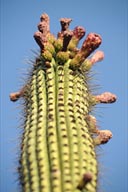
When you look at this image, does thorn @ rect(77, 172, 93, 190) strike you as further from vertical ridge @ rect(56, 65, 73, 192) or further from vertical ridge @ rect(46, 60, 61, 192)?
vertical ridge @ rect(46, 60, 61, 192)

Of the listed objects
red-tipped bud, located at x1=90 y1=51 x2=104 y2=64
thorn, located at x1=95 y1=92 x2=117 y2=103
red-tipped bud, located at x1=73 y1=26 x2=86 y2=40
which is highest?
red-tipped bud, located at x1=73 y1=26 x2=86 y2=40

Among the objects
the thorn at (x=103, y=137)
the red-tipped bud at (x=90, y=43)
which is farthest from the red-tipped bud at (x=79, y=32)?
the thorn at (x=103, y=137)

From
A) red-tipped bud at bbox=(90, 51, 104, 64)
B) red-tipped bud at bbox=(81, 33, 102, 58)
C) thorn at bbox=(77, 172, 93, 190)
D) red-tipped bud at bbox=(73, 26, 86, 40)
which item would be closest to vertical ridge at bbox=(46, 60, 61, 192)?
thorn at bbox=(77, 172, 93, 190)

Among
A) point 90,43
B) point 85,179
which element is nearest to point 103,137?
point 90,43

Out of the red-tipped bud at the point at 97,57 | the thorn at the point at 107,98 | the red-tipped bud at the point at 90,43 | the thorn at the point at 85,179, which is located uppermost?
the red-tipped bud at the point at 90,43

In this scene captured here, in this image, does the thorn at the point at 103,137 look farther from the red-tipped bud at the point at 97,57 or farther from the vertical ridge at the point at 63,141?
the red-tipped bud at the point at 97,57

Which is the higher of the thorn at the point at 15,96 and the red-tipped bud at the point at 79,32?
the red-tipped bud at the point at 79,32

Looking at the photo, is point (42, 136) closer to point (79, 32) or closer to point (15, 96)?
point (15, 96)

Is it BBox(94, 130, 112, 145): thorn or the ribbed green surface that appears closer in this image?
the ribbed green surface

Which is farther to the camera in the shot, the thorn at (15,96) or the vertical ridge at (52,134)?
the thorn at (15,96)
